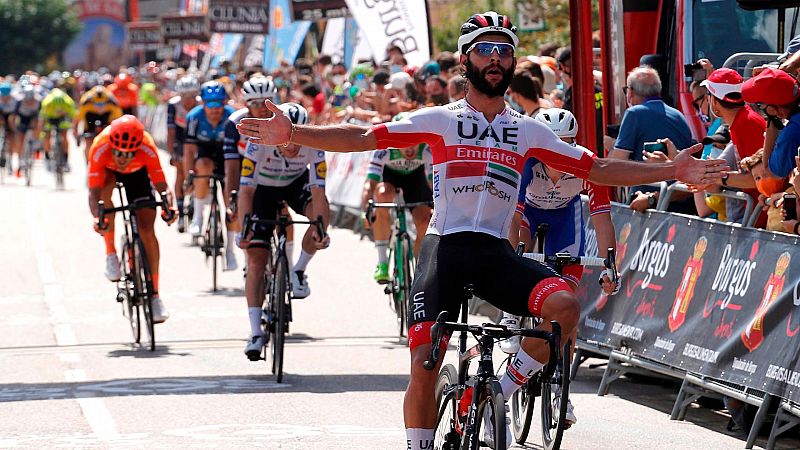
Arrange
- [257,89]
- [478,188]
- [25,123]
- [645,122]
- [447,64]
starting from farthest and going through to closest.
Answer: [25,123] → [447,64] → [645,122] → [257,89] → [478,188]

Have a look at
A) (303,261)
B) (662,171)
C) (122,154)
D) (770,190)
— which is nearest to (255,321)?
(303,261)

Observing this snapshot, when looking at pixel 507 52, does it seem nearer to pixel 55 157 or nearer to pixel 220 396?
pixel 220 396

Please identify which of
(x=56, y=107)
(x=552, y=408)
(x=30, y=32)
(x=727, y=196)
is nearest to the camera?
(x=552, y=408)

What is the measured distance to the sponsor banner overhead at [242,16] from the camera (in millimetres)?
38531

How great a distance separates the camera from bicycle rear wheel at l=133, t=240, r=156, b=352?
12.4 meters

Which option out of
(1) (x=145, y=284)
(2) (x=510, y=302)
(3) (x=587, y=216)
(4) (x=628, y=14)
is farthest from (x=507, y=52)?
(4) (x=628, y=14)

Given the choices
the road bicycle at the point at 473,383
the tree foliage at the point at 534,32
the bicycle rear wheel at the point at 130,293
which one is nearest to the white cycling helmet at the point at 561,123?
the road bicycle at the point at 473,383

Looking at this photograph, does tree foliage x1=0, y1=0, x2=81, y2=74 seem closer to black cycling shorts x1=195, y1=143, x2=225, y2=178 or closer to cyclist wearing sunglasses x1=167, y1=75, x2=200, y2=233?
cyclist wearing sunglasses x1=167, y1=75, x2=200, y2=233

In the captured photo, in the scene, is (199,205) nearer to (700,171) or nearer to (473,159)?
(473,159)

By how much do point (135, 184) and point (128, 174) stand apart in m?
0.10

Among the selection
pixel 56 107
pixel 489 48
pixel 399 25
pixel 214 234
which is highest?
Answer: pixel 399 25

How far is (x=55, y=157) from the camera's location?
31188mm

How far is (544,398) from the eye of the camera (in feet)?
28.1

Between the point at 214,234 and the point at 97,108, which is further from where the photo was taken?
the point at 97,108
